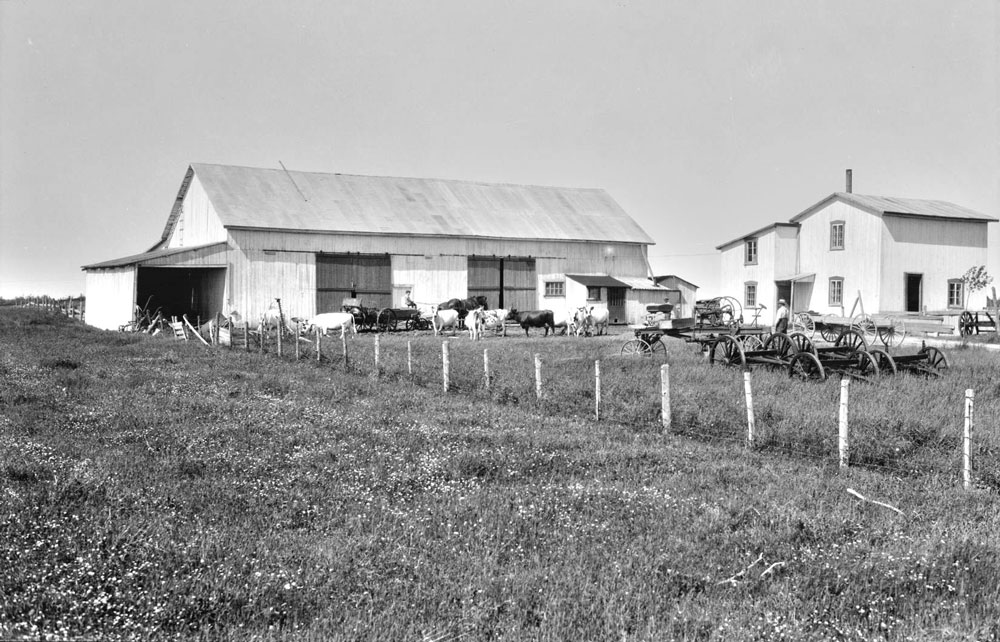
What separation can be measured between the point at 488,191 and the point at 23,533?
45803mm

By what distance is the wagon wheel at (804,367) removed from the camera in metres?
18.1

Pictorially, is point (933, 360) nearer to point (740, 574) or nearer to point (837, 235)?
point (740, 574)

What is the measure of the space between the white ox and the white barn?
554 centimetres

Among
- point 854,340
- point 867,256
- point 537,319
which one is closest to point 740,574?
point 854,340

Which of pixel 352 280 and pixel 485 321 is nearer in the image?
pixel 485 321

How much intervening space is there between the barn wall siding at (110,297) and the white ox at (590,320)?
18.8 m

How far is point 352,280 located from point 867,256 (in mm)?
24800

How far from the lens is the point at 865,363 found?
18844 mm

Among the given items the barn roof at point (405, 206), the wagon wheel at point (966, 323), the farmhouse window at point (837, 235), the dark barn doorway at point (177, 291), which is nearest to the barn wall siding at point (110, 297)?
the dark barn doorway at point (177, 291)

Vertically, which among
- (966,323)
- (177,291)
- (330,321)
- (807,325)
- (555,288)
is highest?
(555,288)

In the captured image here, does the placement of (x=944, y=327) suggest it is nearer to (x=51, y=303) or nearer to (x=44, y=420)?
(x=44, y=420)

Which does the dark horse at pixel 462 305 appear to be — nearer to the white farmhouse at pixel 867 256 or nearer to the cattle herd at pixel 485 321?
the cattle herd at pixel 485 321

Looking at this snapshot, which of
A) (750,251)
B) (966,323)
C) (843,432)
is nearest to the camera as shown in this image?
(843,432)

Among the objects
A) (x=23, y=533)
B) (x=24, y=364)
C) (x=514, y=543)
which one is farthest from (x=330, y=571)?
Result: (x=24, y=364)
